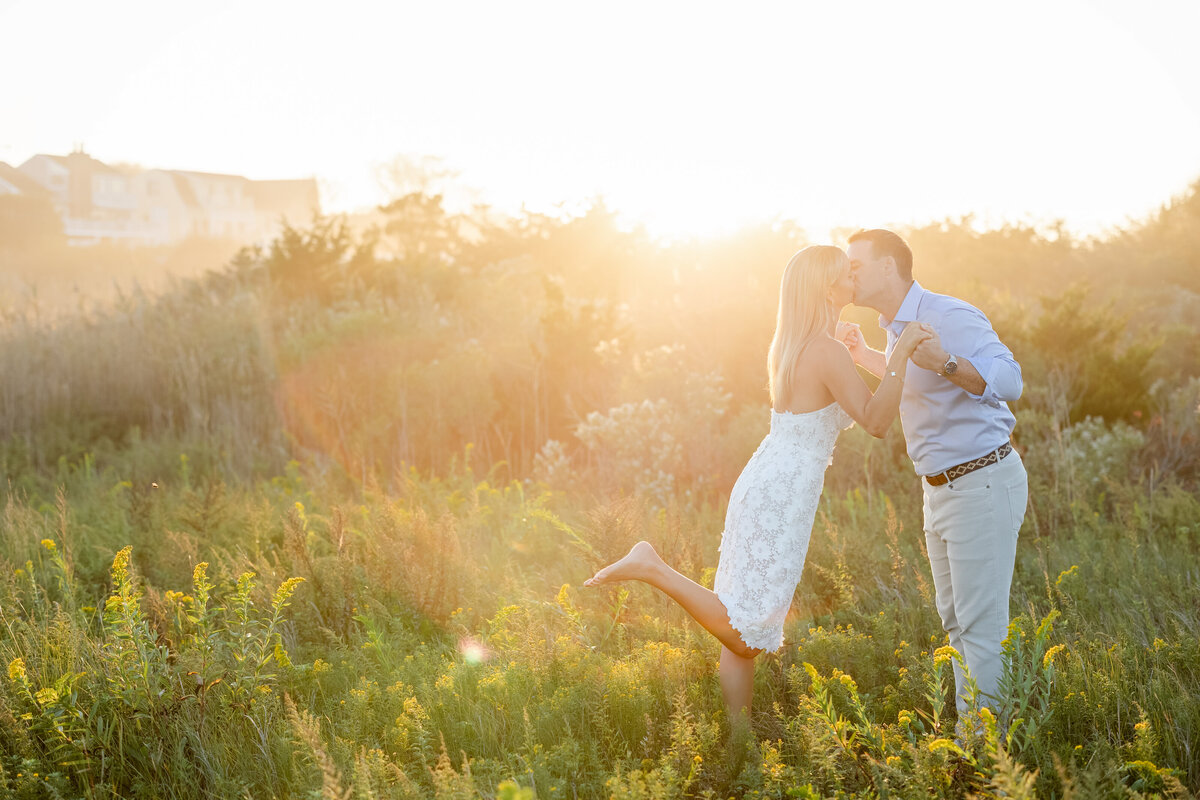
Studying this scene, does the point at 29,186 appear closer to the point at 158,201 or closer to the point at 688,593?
the point at 158,201

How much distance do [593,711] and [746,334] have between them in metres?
7.43

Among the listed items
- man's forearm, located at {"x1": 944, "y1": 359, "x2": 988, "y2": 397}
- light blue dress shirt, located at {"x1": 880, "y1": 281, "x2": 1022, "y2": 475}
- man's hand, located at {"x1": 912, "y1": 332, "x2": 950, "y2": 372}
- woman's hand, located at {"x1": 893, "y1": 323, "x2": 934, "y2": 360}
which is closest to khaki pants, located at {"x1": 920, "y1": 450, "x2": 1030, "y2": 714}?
light blue dress shirt, located at {"x1": 880, "y1": 281, "x2": 1022, "y2": 475}

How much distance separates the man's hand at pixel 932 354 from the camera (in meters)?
3.12

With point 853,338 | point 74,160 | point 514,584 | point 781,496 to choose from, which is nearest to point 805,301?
point 853,338

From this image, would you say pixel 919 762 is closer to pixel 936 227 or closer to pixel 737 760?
pixel 737 760

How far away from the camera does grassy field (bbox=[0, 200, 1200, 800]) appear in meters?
3.12

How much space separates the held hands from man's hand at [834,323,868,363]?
0.56 metres

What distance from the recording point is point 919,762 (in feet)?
8.46

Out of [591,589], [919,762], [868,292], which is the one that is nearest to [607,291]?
[591,589]

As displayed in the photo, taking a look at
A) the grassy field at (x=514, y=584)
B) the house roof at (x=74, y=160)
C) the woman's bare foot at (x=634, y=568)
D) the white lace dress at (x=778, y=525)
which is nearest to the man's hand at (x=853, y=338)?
the white lace dress at (x=778, y=525)

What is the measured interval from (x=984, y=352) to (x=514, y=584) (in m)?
2.70

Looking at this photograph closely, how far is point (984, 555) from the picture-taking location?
10.7 ft

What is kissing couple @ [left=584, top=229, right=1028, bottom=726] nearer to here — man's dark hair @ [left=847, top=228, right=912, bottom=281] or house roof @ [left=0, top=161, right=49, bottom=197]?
man's dark hair @ [left=847, top=228, right=912, bottom=281]

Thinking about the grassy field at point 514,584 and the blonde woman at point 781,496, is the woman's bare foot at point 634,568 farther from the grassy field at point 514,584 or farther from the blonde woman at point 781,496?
the grassy field at point 514,584
